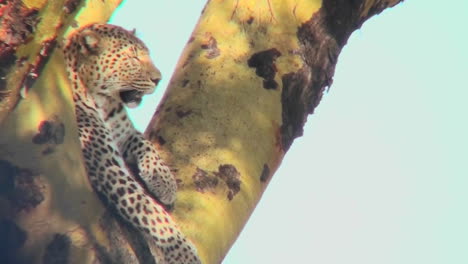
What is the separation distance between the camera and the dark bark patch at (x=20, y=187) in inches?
161

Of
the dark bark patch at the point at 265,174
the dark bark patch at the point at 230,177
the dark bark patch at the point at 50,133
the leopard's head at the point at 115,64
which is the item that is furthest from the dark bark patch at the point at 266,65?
the dark bark patch at the point at 50,133

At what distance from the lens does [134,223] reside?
5543mm

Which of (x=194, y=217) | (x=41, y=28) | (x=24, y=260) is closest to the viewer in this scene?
(x=41, y=28)

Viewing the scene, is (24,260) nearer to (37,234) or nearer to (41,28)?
(37,234)

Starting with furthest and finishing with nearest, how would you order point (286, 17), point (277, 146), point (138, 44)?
point (138, 44)
point (286, 17)
point (277, 146)

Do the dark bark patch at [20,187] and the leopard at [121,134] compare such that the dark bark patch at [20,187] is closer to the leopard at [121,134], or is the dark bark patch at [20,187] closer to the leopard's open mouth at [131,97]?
the leopard at [121,134]

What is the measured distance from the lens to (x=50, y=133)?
4.18 metres

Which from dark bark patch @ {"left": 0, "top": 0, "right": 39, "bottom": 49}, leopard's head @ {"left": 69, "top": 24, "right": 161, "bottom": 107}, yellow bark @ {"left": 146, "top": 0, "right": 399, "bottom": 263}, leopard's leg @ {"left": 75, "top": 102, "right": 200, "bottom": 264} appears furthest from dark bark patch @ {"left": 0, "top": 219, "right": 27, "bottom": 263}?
leopard's head @ {"left": 69, "top": 24, "right": 161, "bottom": 107}

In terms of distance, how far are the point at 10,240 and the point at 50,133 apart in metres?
0.50

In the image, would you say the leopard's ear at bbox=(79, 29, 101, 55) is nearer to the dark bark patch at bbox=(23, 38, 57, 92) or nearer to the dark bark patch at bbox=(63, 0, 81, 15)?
the dark bark patch at bbox=(23, 38, 57, 92)

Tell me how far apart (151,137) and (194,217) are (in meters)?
0.96

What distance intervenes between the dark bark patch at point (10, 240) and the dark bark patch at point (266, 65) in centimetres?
256

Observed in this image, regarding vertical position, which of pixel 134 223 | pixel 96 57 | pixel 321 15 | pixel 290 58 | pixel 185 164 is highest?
pixel 321 15

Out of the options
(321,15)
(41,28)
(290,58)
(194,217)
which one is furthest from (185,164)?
(41,28)
